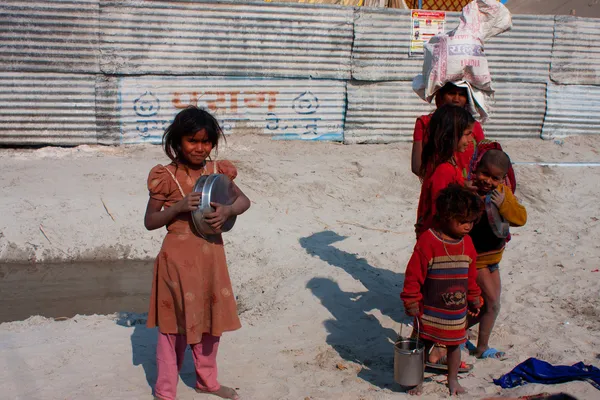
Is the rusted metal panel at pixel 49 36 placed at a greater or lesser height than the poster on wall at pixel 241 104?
greater

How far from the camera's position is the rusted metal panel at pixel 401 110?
9.23 meters

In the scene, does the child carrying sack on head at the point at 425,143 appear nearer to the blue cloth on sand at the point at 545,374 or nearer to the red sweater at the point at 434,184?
the red sweater at the point at 434,184

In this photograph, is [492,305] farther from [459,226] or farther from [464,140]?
[464,140]

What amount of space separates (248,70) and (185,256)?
19.1ft

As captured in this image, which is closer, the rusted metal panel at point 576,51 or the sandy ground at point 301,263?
the sandy ground at point 301,263

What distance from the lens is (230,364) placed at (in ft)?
13.6

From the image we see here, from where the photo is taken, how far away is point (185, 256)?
3311 mm

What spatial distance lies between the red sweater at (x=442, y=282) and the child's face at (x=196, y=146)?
1225 mm

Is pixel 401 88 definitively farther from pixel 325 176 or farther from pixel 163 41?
pixel 163 41

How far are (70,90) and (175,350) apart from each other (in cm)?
571

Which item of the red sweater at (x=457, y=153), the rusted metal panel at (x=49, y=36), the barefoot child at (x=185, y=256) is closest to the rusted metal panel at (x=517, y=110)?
the rusted metal panel at (x=49, y=36)

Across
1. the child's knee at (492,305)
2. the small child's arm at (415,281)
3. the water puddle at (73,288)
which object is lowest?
the water puddle at (73,288)

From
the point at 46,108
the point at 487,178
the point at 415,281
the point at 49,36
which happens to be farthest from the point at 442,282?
the point at 49,36

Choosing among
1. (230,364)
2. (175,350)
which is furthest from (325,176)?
(175,350)
